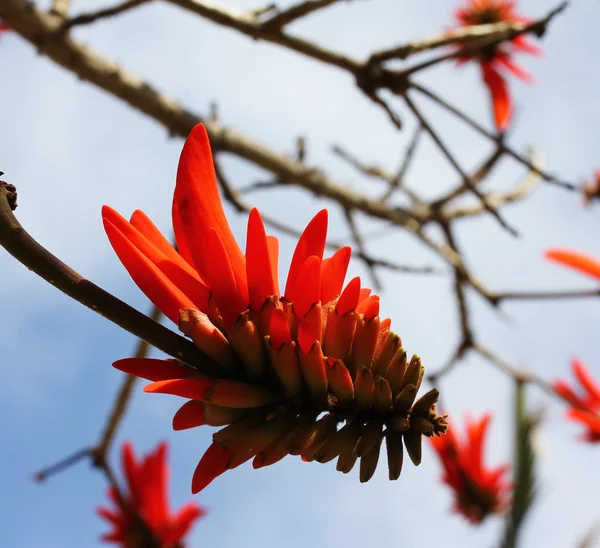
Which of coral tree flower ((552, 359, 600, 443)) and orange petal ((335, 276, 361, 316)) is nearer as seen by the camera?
orange petal ((335, 276, 361, 316))

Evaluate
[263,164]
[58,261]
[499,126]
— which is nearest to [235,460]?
[58,261]

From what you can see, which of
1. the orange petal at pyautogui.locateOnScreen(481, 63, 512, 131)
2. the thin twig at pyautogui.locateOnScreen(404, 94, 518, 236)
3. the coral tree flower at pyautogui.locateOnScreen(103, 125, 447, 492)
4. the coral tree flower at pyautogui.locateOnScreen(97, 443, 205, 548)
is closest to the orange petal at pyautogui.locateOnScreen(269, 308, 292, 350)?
the coral tree flower at pyautogui.locateOnScreen(103, 125, 447, 492)

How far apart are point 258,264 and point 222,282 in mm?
29

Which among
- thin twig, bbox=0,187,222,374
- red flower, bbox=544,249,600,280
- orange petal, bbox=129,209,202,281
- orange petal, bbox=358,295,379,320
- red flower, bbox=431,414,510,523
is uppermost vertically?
red flower, bbox=544,249,600,280

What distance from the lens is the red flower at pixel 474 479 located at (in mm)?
2168

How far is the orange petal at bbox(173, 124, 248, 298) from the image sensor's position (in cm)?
50

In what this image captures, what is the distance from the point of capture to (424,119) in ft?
3.80

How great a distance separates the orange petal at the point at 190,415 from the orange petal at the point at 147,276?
63mm

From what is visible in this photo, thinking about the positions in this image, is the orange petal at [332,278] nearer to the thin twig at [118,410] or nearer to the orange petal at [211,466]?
the orange petal at [211,466]

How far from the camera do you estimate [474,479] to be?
229cm

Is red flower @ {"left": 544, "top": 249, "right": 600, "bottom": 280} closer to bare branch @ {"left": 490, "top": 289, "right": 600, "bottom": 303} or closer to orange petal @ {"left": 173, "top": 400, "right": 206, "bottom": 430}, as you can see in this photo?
bare branch @ {"left": 490, "top": 289, "right": 600, "bottom": 303}

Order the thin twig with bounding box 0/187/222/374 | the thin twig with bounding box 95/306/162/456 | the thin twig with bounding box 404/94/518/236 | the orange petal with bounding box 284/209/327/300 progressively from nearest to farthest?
the thin twig with bounding box 0/187/222/374
the orange petal with bounding box 284/209/327/300
the thin twig with bounding box 404/94/518/236
the thin twig with bounding box 95/306/162/456

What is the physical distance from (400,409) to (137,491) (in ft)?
4.67

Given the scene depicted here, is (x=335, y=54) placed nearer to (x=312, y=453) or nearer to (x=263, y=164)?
(x=263, y=164)
